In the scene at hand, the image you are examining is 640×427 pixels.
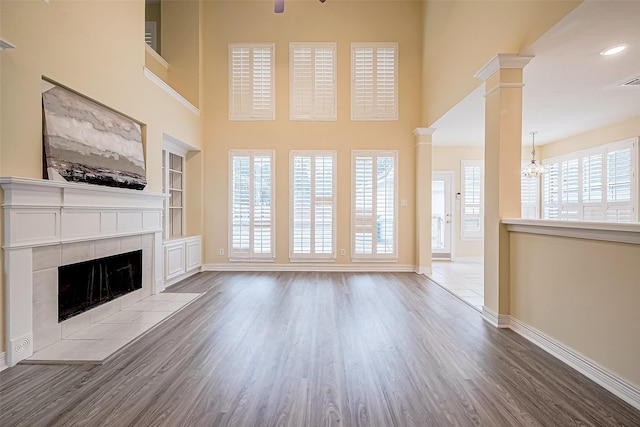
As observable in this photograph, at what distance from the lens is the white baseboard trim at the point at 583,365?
6.12 feet

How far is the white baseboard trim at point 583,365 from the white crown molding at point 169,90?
17.3 feet

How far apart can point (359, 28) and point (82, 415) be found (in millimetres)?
6631

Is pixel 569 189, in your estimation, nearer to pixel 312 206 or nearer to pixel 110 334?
pixel 312 206

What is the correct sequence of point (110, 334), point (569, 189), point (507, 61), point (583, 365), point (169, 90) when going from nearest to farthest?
point (583, 365) → point (110, 334) → point (507, 61) → point (169, 90) → point (569, 189)

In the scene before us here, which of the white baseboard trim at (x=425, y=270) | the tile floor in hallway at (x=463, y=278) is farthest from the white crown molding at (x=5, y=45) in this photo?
the white baseboard trim at (x=425, y=270)

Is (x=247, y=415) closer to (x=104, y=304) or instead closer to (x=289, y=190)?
(x=104, y=304)

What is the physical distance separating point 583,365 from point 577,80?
3.22 metres

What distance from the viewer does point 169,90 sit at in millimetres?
4559

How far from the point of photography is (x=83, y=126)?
2959 millimetres

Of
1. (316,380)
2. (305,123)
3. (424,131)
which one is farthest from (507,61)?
(305,123)

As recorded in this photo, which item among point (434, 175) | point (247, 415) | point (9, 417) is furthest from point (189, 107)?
point (434, 175)

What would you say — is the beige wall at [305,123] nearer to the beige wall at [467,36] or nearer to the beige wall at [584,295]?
the beige wall at [467,36]

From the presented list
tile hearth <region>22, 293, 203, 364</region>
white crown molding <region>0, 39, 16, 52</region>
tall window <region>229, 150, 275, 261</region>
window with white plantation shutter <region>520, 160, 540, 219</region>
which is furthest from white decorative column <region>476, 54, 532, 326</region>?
window with white plantation shutter <region>520, 160, 540, 219</region>

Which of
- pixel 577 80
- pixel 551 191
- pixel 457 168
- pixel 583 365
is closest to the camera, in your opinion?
pixel 583 365
